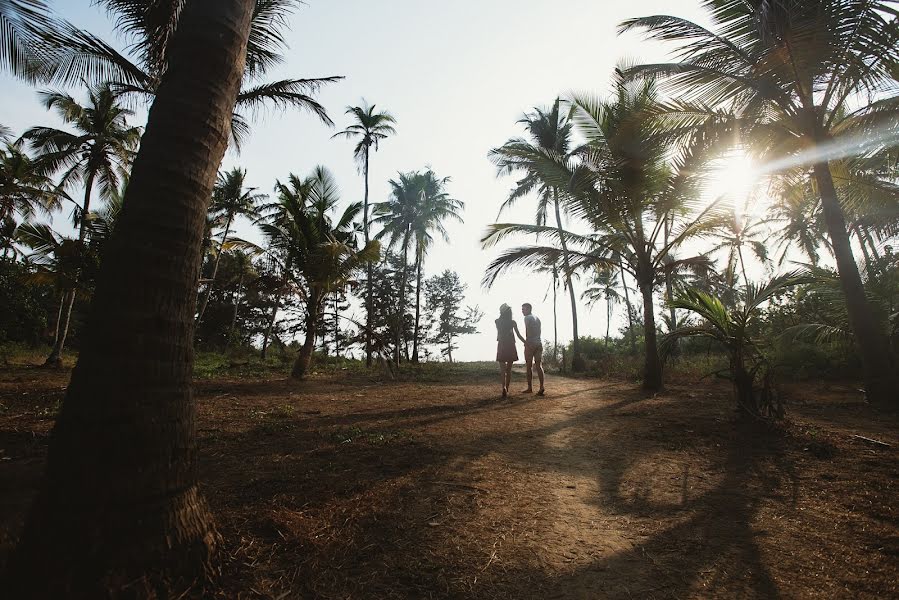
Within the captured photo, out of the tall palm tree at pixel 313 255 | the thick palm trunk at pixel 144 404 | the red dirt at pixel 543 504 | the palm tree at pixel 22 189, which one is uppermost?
the palm tree at pixel 22 189

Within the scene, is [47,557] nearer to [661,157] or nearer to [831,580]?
[831,580]

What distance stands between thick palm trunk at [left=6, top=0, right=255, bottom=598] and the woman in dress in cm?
629

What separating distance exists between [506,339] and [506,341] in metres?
0.04

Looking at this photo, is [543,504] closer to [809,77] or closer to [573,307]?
[809,77]

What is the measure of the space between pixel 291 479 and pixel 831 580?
10.9ft

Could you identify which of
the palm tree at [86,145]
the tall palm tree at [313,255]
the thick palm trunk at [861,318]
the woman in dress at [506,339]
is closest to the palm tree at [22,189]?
the palm tree at [86,145]

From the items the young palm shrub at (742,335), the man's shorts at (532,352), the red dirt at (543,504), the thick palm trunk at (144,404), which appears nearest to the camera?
the thick palm trunk at (144,404)

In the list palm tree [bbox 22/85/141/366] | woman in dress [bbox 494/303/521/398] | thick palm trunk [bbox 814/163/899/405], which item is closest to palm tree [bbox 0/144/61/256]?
palm tree [bbox 22/85/141/366]

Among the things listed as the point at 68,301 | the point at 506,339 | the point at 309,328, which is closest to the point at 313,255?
the point at 309,328

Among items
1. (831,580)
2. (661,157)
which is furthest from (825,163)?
(831,580)

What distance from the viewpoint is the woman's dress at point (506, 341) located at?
7.65 metres

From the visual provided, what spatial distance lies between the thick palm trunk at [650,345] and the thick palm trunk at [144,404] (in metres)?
8.18

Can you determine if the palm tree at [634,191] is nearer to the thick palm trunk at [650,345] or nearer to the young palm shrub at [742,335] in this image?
the thick palm trunk at [650,345]

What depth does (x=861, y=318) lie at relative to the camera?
18.6 ft
